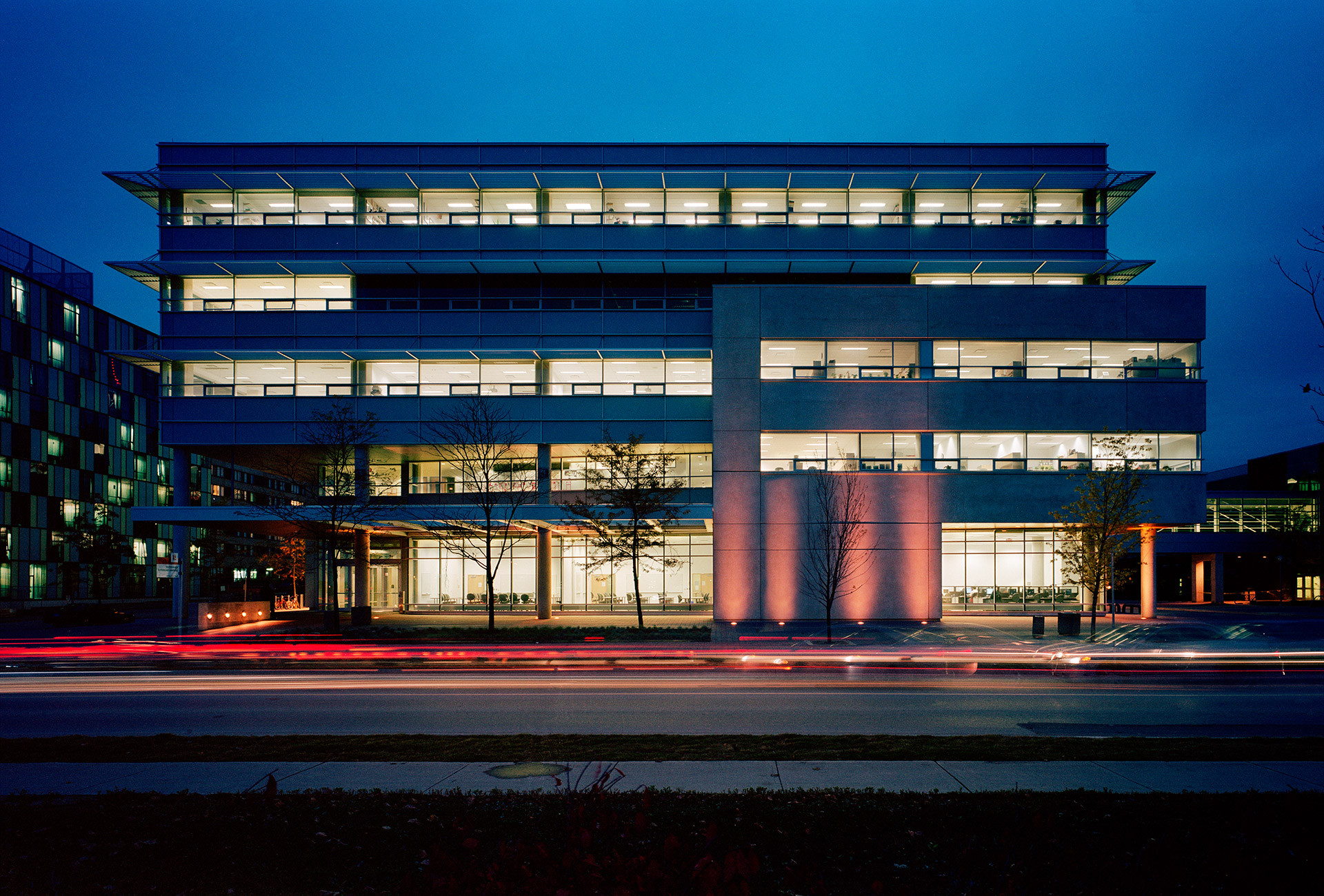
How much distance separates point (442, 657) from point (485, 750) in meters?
12.3

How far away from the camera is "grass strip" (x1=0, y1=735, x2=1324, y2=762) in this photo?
9.49 meters

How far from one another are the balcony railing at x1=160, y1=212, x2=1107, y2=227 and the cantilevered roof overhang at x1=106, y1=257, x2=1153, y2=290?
2.11 meters

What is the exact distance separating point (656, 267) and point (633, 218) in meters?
2.92

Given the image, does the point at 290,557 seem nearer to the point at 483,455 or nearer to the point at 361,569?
the point at 361,569

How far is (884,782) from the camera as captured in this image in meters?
8.26

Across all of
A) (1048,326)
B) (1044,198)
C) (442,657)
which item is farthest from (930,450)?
(442,657)

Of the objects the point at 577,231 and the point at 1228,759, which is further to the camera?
the point at 577,231

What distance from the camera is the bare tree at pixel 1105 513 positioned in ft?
84.5

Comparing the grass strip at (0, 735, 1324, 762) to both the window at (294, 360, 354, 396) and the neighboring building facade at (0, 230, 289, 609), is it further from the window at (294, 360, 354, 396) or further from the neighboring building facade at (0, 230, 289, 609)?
the neighboring building facade at (0, 230, 289, 609)

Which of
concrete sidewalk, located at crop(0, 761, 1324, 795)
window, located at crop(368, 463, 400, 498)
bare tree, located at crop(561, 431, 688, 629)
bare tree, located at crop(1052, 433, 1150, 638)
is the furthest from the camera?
window, located at crop(368, 463, 400, 498)

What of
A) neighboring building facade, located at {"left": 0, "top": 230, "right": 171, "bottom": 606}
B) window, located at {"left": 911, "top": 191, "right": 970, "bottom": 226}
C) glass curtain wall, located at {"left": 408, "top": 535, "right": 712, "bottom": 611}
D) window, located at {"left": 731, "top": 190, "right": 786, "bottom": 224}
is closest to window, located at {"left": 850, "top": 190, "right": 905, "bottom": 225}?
window, located at {"left": 911, "top": 191, "right": 970, "bottom": 226}

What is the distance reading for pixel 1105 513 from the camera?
1001 inches

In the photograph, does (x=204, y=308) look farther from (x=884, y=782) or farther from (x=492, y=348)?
(x=884, y=782)

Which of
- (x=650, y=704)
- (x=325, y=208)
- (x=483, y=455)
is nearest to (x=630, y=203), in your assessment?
(x=483, y=455)
